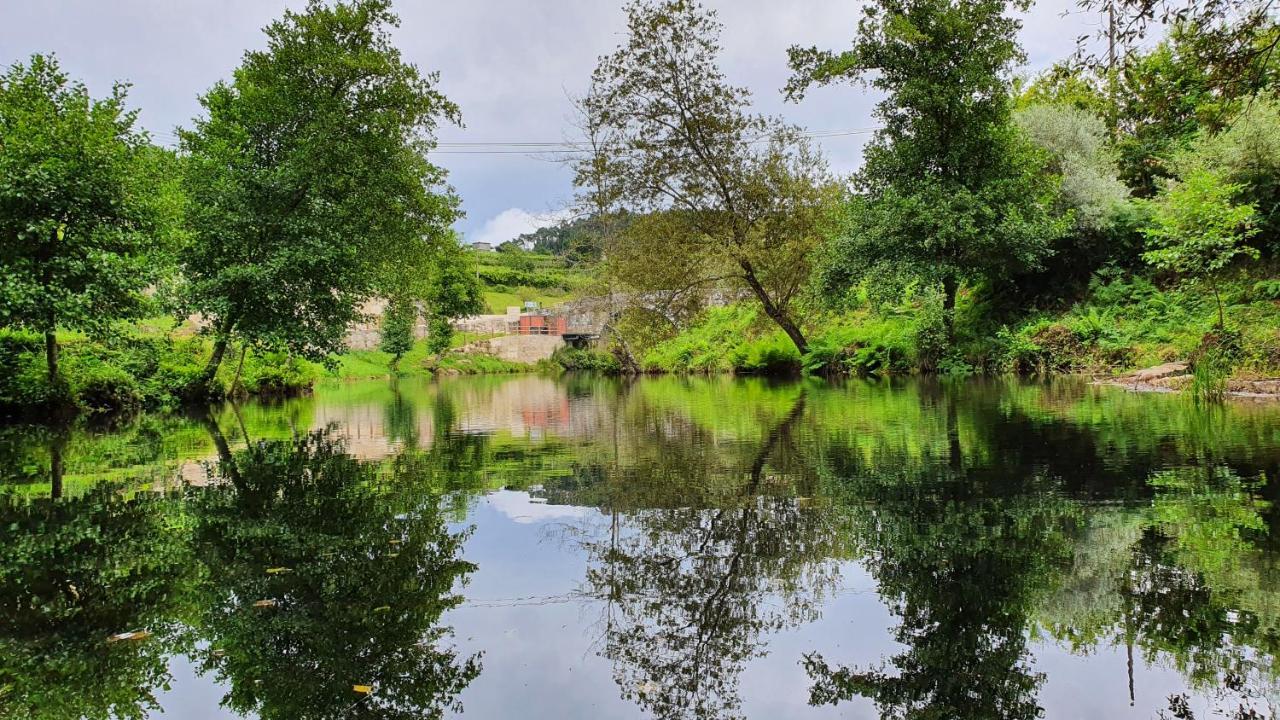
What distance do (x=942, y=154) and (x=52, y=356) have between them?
831 inches

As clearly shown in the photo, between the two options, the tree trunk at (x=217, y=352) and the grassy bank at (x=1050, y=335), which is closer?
the grassy bank at (x=1050, y=335)

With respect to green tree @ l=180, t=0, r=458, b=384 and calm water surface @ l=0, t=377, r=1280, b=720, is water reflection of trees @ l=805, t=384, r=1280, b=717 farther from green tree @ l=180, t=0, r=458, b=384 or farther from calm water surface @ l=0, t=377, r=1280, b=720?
green tree @ l=180, t=0, r=458, b=384

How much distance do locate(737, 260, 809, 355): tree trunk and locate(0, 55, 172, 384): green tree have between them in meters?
16.2

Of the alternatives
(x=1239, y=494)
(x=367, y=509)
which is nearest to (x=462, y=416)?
(x=367, y=509)

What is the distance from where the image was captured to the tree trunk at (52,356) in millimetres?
13216

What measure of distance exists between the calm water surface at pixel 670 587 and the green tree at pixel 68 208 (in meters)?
5.66

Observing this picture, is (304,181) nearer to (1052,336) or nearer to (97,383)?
(97,383)

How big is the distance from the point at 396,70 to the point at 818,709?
19183mm

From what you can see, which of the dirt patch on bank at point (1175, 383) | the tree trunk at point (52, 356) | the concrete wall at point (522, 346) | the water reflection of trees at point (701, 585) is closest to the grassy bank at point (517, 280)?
the concrete wall at point (522, 346)

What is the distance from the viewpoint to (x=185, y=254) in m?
15.2

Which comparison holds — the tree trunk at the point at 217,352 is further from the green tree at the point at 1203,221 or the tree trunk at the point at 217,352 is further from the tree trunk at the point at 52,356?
the green tree at the point at 1203,221

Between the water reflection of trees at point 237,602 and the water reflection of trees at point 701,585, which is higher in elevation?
the water reflection of trees at point 237,602

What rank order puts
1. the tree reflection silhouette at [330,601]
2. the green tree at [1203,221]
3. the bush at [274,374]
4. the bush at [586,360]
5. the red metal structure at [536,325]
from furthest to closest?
1. the red metal structure at [536,325]
2. the bush at [586,360]
3. the bush at [274,374]
4. the green tree at [1203,221]
5. the tree reflection silhouette at [330,601]

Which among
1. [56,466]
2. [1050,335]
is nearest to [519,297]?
[1050,335]
